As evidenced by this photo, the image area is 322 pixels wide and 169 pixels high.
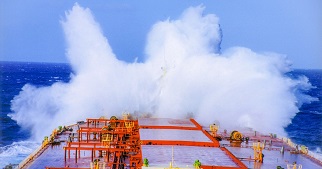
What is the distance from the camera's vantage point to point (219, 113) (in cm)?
6831

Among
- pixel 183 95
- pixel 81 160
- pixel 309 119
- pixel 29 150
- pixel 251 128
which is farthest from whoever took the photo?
pixel 309 119

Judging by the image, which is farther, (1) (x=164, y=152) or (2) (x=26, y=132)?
(2) (x=26, y=132)

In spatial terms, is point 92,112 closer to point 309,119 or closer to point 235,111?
point 235,111

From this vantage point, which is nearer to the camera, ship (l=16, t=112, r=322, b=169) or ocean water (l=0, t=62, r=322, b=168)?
ship (l=16, t=112, r=322, b=169)

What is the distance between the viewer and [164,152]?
32.0 m

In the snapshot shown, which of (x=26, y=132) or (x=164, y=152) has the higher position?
(x=164, y=152)

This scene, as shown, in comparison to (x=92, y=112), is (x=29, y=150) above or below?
below

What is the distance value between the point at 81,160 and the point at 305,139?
63718 mm

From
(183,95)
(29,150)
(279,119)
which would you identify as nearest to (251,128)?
(183,95)

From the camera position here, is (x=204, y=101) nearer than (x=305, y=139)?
Yes

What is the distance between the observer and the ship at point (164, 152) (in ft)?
98.3

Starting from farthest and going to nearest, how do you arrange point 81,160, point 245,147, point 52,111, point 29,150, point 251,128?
point 52,111 → point 251,128 → point 29,150 → point 245,147 → point 81,160

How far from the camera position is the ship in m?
30.0

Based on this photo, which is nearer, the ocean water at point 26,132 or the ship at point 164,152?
the ship at point 164,152
